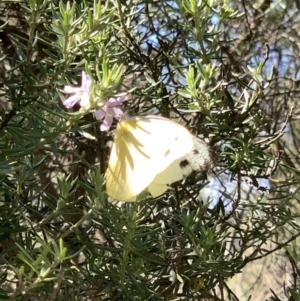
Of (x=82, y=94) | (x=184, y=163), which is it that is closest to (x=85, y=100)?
(x=82, y=94)

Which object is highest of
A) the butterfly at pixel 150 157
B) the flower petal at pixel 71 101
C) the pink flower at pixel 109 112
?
the flower petal at pixel 71 101

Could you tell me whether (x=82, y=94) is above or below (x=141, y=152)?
above

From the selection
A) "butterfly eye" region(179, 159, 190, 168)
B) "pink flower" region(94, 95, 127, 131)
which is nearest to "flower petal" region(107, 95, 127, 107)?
"pink flower" region(94, 95, 127, 131)

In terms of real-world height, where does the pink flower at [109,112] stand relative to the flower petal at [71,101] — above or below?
below

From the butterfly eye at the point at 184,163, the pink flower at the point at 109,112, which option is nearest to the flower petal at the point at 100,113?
the pink flower at the point at 109,112

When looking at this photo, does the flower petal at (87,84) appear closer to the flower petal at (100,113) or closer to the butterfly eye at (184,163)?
the flower petal at (100,113)

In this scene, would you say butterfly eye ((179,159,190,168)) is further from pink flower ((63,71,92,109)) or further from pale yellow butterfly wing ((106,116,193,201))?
pink flower ((63,71,92,109))

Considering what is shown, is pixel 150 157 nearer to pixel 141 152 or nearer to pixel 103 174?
pixel 141 152
